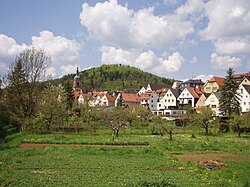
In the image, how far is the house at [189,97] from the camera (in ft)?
301

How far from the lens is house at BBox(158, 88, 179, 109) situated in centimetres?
9669

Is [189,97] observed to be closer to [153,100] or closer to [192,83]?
[153,100]

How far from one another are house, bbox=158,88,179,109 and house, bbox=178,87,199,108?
2.86m

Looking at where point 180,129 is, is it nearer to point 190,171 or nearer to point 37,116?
point 37,116

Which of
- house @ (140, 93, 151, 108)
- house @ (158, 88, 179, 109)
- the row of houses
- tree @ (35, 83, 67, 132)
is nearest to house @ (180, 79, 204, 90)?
the row of houses

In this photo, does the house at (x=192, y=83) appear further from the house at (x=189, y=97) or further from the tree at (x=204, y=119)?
the tree at (x=204, y=119)

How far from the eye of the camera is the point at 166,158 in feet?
72.4

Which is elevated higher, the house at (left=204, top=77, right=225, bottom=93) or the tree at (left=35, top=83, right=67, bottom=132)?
the house at (left=204, top=77, right=225, bottom=93)

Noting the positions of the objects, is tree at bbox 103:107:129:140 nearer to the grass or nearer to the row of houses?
the grass

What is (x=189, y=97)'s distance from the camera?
92125mm

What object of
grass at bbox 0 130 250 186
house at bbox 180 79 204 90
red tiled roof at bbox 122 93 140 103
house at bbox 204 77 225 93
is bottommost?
grass at bbox 0 130 250 186

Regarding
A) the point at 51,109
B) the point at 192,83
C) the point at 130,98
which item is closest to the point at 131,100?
the point at 130,98

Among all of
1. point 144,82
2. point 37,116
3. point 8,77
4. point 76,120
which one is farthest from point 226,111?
point 144,82

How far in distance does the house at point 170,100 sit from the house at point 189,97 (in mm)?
2858
